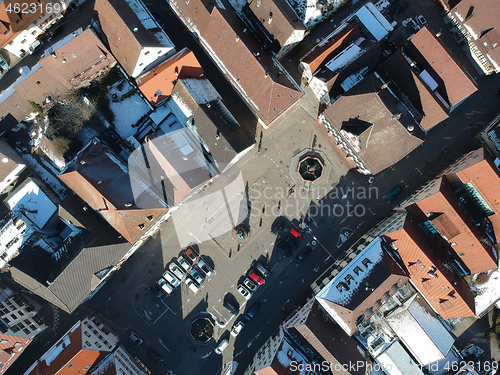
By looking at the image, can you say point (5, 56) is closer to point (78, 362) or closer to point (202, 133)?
point (202, 133)

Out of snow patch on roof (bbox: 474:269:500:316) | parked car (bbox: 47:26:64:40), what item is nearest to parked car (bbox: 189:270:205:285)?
snow patch on roof (bbox: 474:269:500:316)

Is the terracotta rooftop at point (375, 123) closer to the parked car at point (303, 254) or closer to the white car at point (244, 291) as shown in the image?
the parked car at point (303, 254)

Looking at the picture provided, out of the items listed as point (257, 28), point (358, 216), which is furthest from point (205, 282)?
point (257, 28)

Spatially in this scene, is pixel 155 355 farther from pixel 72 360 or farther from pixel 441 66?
pixel 441 66

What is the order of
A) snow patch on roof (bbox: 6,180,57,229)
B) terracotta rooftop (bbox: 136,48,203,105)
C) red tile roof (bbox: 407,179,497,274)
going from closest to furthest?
red tile roof (bbox: 407,179,497,274)
terracotta rooftop (bbox: 136,48,203,105)
snow patch on roof (bbox: 6,180,57,229)

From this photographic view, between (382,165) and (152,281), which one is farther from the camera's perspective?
(152,281)

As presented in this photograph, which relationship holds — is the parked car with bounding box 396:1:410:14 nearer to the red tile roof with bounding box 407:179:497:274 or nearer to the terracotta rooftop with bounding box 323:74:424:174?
the terracotta rooftop with bounding box 323:74:424:174
